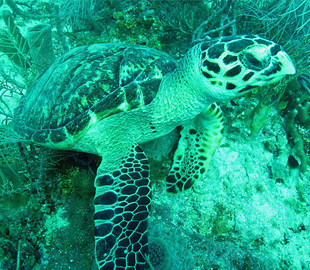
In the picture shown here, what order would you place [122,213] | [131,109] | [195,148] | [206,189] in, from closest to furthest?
[122,213]
[131,109]
[206,189]
[195,148]

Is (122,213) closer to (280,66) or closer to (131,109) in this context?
(131,109)

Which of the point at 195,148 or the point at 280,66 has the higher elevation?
the point at 280,66

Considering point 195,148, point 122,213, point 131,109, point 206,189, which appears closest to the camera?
point 122,213

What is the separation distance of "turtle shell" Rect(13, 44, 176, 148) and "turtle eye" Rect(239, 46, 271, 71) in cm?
77

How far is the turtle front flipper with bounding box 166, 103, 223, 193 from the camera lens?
196 cm

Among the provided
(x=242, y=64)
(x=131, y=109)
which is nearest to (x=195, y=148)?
(x=131, y=109)

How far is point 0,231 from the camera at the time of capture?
1.45 metres

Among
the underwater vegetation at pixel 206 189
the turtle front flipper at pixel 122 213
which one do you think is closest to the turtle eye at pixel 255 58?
the turtle front flipper at pixel 122 213

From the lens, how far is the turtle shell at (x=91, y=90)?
1.67m

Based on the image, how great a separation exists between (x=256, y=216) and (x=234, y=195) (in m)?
0.28

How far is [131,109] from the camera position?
1.67 m

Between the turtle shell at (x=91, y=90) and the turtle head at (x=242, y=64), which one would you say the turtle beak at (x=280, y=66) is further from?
the turtle shell at (x=91, y=90)

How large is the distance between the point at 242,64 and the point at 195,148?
111cm

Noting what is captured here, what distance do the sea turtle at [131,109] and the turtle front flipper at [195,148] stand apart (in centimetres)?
1
